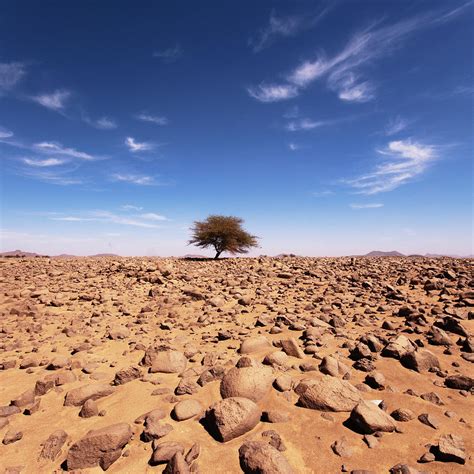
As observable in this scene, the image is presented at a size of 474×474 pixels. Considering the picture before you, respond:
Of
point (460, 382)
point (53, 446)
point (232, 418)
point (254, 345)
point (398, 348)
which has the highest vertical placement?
point (398, 348)

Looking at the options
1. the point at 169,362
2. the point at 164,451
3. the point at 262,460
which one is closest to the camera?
the point at 262,460

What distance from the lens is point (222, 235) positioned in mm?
29500

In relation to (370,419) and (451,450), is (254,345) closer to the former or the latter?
(370,419)

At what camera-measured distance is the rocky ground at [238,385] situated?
3.05 metres

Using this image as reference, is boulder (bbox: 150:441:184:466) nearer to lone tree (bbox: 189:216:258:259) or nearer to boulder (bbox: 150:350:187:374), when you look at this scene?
boulder (bbox: 150:350:187:374)

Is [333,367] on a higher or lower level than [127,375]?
higher

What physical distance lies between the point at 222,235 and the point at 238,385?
25574 mm

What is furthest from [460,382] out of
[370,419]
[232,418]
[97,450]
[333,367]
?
[97,450]

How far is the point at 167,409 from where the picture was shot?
3.85m

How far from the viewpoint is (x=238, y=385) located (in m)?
4.05

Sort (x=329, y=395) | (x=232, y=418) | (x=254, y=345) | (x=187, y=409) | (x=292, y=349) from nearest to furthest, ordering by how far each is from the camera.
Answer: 1. (x=232, y=418)
2. (x=187, y=409)
3. (x=329, y=395)
4. (x=292, y=349)
5. (x=254, y=345)

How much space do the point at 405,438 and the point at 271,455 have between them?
1.50 m

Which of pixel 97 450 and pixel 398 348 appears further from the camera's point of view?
pixel 398 348

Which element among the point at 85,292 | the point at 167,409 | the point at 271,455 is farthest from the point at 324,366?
the point at 85,292
